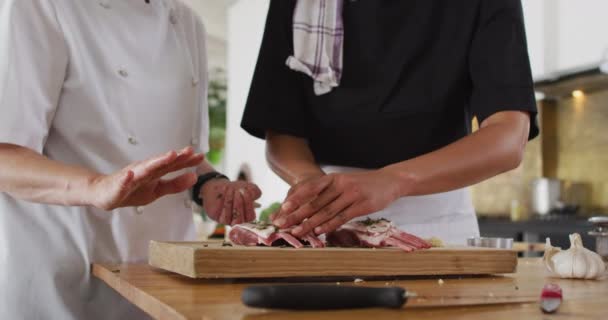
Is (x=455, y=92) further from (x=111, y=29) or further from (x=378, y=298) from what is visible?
(x=378, y=298)

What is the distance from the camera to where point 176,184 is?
921mm

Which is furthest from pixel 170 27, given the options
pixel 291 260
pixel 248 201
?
pixel 291 260

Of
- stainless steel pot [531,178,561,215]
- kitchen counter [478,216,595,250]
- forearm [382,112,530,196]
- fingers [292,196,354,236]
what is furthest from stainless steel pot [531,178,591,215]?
fingers [292,196,354,236]

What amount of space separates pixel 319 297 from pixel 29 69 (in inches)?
25.5

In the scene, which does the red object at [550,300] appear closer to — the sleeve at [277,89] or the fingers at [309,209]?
the fingers at [309,209]

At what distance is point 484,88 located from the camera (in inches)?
54.4

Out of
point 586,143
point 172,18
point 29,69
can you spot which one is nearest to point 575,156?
point 586,143

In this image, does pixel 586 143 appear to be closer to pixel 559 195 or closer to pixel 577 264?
pixel 559 195

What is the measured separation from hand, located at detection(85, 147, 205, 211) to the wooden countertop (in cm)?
11

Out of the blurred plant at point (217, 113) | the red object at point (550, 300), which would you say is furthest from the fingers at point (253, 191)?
the blurred plant at point (217, 113)

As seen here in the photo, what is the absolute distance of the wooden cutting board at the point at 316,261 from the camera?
34.2 inches

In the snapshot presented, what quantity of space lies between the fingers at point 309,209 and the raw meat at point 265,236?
0.05 ft

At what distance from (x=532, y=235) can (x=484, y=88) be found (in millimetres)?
2459

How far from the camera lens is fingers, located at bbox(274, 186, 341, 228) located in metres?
1.01
